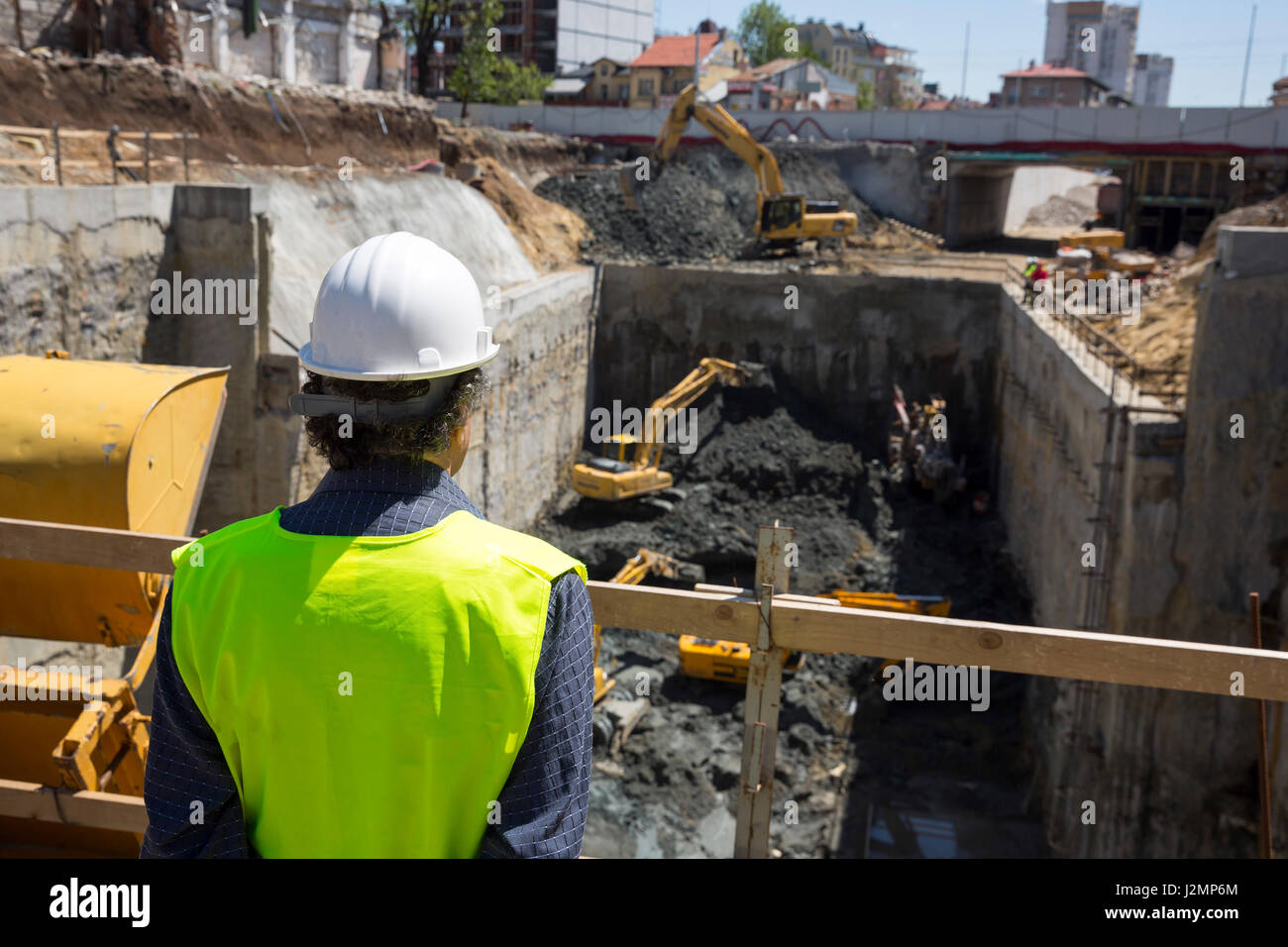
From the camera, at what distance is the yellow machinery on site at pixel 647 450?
2044 centimetres

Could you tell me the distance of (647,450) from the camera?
21.5m

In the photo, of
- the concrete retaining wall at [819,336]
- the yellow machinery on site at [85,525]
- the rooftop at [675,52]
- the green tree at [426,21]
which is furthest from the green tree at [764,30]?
the yellow machinery on site at [85,525]

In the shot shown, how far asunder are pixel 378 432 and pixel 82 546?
2186 mm

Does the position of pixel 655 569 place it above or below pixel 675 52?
below

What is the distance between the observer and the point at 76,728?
160 inches

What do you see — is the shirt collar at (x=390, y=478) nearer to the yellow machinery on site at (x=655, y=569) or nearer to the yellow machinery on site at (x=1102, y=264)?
the yellow machinery on site at (x=655, y=569)

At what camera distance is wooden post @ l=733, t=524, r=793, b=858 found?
3.28 m

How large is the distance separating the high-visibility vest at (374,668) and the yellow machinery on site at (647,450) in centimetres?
1852

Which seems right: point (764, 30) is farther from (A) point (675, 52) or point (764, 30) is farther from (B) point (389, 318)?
(B) point (389, 318)

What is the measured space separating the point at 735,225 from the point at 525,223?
28.7ft

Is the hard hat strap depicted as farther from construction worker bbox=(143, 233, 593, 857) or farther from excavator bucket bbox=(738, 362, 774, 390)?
excavator bucket bbox=(738, 362, 774, 390)

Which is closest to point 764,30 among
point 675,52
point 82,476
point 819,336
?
point 675,52

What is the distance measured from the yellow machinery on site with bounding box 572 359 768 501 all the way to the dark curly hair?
60.3 ft
